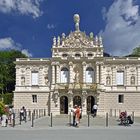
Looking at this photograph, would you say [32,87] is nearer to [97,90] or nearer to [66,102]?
[66,102]

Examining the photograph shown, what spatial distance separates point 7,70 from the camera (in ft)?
294

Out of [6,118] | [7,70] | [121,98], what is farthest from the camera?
[7,70]

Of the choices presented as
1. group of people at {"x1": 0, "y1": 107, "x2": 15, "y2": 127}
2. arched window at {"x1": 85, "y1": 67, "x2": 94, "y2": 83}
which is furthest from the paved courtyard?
arched window at {"x1": 85, "y1": 67, "x2": 94, "y2": 83}

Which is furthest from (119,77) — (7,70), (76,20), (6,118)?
(7,70)

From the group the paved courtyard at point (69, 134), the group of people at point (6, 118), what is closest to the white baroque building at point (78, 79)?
the group of people at point (6, 118)

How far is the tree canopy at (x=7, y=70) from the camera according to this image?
87.2 m

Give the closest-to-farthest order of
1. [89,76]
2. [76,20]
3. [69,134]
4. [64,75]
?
[69,134] → [89,76] → [64,75] → [76,20]

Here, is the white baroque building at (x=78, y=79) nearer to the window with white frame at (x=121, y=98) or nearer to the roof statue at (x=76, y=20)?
the window with white frame at (x=121, y=98)

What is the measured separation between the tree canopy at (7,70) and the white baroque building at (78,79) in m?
22.7

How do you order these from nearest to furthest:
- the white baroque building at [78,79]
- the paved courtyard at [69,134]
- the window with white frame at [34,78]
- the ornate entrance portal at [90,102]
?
1. the paved courtyard at [69,134]
2. the white baroque building at [78,79]
3. the ornate entrance portal at [90,102]
4. the window with white frame at [34,78]

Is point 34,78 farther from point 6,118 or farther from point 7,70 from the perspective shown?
point 6,118

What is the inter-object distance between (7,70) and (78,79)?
3178cm

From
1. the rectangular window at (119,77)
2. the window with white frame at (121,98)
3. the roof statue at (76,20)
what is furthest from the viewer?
the roof statue at (76,20)

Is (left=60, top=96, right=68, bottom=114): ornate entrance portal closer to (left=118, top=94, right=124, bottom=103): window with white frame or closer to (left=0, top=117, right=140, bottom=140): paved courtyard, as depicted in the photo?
(left=118, top=94, right=124, bottom=103): window with white frame
